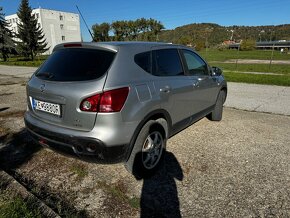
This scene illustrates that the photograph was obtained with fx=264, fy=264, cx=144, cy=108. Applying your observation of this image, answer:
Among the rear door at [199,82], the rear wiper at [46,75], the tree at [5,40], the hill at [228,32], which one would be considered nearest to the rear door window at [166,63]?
the rear door at [199,82]

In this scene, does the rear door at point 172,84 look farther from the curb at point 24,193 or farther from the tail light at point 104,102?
the curb at point 24,193

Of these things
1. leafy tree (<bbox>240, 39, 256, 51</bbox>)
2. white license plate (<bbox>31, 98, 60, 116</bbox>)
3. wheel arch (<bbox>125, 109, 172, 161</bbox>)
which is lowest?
leafy tree (<bbox>240, 39, 256, 51</bbox>)

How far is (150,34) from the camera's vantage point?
8212cm

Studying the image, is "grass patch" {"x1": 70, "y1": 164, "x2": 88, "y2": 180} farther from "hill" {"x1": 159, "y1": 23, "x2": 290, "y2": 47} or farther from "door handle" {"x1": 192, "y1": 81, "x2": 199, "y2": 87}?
"hill" {"x1": 159, "y1": 23, "x2": 290, "y2": 47}

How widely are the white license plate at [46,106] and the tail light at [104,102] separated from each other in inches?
15.8

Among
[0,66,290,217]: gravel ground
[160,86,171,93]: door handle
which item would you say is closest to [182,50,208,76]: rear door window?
[160,86,171,93]: door handle

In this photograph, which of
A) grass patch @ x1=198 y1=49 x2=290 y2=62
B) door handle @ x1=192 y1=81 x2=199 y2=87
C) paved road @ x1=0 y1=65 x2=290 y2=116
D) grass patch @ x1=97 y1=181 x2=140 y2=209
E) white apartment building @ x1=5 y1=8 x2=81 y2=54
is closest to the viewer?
grass patch @ x1=97 y1=181 x2=140 y2=209

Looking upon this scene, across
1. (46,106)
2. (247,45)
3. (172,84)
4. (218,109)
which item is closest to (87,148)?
(46,106)

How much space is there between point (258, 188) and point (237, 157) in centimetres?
93

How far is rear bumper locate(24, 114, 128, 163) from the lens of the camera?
2824 mm

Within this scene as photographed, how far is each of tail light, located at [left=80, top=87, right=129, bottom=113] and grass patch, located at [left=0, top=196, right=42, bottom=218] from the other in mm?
1115

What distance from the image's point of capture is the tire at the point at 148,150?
10.5 ft

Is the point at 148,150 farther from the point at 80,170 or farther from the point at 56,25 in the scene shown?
the point at 56,25

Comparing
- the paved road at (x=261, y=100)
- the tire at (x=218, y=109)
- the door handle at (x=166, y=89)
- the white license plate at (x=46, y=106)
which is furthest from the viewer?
the paved road at (x=261, y=100)
